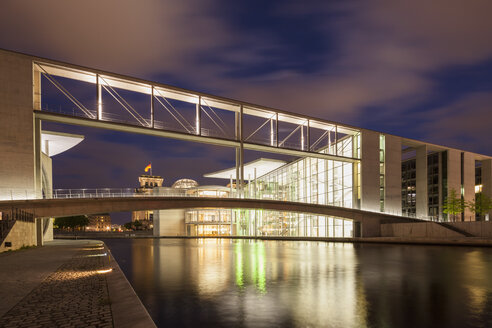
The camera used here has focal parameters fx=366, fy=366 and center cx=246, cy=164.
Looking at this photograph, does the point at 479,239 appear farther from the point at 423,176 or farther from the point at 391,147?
the point at 423,176

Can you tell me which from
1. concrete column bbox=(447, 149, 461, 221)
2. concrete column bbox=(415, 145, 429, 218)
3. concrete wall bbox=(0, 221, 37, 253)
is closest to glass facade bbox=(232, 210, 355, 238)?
concrete column bbox=(415, 145, 429, 218)

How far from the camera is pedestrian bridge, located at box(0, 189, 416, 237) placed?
2930 centimetres

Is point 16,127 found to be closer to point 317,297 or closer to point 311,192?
point 317,297

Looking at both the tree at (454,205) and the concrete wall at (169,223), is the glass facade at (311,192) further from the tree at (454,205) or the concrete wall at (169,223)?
the tree at (454,205)

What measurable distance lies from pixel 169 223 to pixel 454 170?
2216 inches

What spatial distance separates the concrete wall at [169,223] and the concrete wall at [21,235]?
5146 cm

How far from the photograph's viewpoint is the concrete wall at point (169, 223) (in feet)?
263

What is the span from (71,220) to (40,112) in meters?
84.6

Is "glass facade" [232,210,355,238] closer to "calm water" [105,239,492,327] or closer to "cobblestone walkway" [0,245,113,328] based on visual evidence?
"calm water" [105,239,492,327]

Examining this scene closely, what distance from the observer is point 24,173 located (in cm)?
2834

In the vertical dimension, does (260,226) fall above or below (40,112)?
below

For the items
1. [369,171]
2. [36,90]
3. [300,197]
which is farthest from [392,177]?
[36,90]

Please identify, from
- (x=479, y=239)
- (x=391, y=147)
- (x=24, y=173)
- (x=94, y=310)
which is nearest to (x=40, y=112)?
(x=24, y=173)

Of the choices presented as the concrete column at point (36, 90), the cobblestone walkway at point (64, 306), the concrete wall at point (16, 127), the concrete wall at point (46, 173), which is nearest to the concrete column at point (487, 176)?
the concrete column at point (36, 90)
